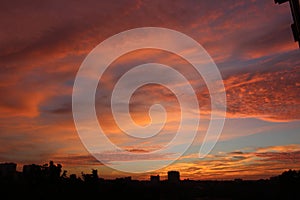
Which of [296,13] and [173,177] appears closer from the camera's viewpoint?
[296,13]

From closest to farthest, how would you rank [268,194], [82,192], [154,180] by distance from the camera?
[82,192]
[268,194]
[154,180]

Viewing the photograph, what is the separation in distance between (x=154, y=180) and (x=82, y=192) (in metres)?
113

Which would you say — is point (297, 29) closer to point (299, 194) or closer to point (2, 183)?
point (2, 183)

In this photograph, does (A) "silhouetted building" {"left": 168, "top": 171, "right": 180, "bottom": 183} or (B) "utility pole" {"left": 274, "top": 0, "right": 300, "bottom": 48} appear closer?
(B) "utility pole" {"left": 274, "top": 0, "right": 300, "bottom": 48}

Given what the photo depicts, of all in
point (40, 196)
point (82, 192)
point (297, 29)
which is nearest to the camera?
point (297, 29)

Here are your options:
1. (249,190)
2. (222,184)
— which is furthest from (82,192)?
(222,184)

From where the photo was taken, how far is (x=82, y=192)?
1818 inches

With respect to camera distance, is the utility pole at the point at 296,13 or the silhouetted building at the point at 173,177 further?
the silhouetted building at the point at 173,177

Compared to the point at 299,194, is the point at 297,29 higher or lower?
higher

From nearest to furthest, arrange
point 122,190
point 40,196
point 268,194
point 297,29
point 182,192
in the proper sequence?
point 297,29
point 40,196
point 122,190
point 268,194
point 182,192

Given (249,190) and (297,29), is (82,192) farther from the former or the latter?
(249,190)

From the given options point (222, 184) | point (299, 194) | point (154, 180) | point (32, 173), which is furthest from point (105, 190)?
point (222, 184)

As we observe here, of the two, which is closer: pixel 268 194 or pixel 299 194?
pixel 299 194

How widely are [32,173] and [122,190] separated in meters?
14.0
